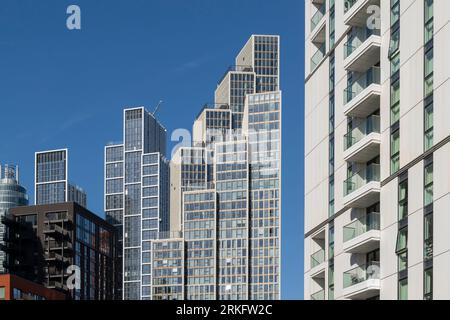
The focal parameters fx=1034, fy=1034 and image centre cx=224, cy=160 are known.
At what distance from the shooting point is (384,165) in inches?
2202

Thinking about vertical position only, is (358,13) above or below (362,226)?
above

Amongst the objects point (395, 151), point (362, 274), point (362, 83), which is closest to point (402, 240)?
point (395, 151)

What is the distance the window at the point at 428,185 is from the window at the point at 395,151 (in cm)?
A: 408

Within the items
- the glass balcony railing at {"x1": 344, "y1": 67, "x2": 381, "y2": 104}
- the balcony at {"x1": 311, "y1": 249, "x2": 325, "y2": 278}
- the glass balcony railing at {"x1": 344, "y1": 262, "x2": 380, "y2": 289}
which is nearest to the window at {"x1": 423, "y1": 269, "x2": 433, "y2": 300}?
the glass balcony railing at {"x1": 344, "y1": 262, "x2": 380, "y2": 289}

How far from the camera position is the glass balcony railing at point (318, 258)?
65562mm

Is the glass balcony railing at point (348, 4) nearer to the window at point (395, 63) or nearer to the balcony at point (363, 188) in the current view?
the window at point (395, 63)

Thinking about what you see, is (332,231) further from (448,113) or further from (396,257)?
(448,113)

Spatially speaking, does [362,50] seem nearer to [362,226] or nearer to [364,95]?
[364,95]

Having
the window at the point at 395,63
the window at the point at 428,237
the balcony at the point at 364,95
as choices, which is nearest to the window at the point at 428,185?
the window at the point at 428,237

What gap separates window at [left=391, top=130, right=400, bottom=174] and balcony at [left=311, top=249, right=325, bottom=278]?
1189cm

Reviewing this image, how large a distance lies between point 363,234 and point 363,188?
8.91 ft

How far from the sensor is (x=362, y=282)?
55.1 metres

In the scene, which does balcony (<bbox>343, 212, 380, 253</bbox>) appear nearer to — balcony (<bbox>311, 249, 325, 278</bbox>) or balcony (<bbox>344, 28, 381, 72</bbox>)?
balcony (<bbox>311, 249, 325, 278</bbox>)
